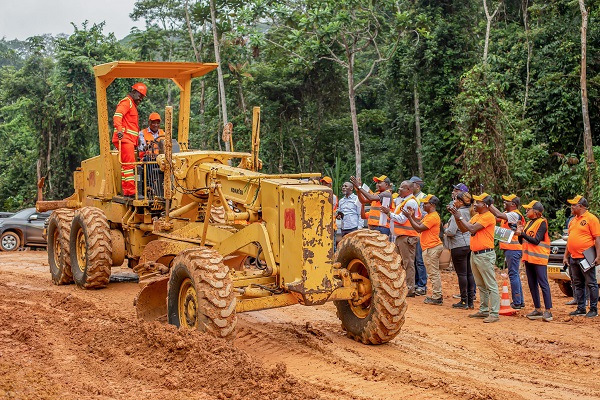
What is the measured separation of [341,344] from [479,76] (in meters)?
11.2

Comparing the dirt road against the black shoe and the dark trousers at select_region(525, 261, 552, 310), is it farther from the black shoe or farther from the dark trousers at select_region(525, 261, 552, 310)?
the dark trousers at select_region(525, 261, 552, 310)

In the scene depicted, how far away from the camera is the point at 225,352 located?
751 cm

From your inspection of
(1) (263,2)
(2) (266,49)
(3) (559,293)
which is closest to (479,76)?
(3) (559,293)

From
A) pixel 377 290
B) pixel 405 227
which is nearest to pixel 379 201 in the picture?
pixel 405 227

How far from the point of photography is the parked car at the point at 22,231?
22127mm

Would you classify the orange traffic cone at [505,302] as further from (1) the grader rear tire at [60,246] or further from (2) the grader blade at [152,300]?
(1) the grader rear tire at [60,246]

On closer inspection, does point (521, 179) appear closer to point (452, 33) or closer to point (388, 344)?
point (452, 33)

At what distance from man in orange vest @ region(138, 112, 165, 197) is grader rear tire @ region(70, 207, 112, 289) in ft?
3.22

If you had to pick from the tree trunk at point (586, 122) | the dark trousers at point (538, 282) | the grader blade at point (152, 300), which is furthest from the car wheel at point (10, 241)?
the dark trousers at point (538, 282)

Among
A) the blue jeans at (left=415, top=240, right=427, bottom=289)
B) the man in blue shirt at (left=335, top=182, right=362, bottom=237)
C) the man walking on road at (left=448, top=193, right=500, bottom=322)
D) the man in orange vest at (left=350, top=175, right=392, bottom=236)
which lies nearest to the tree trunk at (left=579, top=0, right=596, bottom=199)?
the man in blue shirt at (left=335, top=182, right=362, bottom=237)

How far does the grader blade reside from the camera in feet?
30.4

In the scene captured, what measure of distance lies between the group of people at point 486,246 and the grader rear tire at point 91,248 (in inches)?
164

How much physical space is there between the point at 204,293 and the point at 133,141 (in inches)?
202

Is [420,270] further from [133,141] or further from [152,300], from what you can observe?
[152,300]
